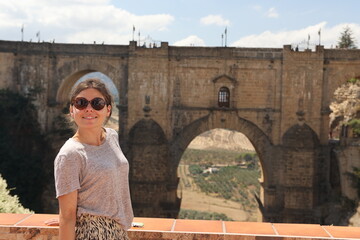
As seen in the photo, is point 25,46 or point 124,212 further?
point 25,46

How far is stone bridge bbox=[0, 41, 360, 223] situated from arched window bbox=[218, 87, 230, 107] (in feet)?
0.17

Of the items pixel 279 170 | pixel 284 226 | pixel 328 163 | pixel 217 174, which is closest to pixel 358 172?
pixel 328 163

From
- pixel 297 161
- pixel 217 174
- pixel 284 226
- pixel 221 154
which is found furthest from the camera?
pixel 221 154

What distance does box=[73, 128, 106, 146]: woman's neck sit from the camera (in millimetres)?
3112

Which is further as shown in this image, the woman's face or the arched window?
the arched window

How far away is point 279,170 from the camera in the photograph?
20219 millimetres

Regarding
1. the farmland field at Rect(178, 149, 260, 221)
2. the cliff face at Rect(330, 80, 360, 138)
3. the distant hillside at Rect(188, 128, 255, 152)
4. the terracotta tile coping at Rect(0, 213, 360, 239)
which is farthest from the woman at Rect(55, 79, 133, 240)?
the distant hillside at Rect(188, 128, 255, 152)

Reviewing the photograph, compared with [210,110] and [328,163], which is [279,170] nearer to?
[328,163]

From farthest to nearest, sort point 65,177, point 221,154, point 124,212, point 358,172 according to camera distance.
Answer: point 221,154
point 358,172
point 124,212
point 65,177

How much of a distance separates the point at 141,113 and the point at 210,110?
3417 mm

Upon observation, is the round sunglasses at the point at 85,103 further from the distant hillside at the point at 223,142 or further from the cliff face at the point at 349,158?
the distant hillside at the point at 223,142

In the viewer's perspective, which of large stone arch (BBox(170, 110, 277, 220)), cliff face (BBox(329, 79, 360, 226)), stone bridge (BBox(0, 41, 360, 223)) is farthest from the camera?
large stone arch (BBox(170, 110, 277, 220))

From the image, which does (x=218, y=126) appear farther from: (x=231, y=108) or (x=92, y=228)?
(x=92, y=228)

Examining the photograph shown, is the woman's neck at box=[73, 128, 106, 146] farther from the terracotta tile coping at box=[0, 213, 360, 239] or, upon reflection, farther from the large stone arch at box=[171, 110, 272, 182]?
the large stone arch at box=[171, 110, 272, 182]
